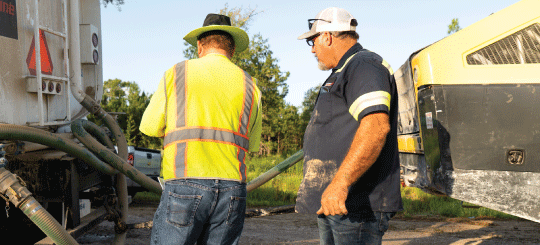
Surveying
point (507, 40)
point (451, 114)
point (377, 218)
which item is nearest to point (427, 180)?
point (451, 114)

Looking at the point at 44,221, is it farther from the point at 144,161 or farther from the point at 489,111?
the point at 144,161

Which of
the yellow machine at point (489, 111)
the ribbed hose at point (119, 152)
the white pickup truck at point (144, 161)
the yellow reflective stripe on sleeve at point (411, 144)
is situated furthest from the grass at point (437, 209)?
the ribbed hose at point (119, 152)

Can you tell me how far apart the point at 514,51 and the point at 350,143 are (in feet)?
8.04

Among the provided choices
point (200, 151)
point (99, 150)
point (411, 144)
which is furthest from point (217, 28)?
point (411, 144)

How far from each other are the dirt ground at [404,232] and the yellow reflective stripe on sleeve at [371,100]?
3377 mm

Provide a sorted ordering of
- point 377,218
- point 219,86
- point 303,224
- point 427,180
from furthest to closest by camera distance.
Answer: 1. point 303,224
2. point 427,180
3. point 219,86
4. point 377,218

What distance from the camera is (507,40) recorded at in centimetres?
399

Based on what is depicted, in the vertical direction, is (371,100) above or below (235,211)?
above

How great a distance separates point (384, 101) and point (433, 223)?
5.55 metres

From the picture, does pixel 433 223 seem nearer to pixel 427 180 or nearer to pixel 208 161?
pixel 427 180

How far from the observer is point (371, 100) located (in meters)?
2.16

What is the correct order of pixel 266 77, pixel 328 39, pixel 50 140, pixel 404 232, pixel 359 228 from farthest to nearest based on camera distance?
1. pixel 266 77
2. pixel 404 232
3. pixel 50 140
4. pixel 328 39
5. pixel 359 228

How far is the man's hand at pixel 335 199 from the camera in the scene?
2.10 metres

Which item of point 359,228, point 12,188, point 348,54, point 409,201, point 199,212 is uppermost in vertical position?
point 348,54
